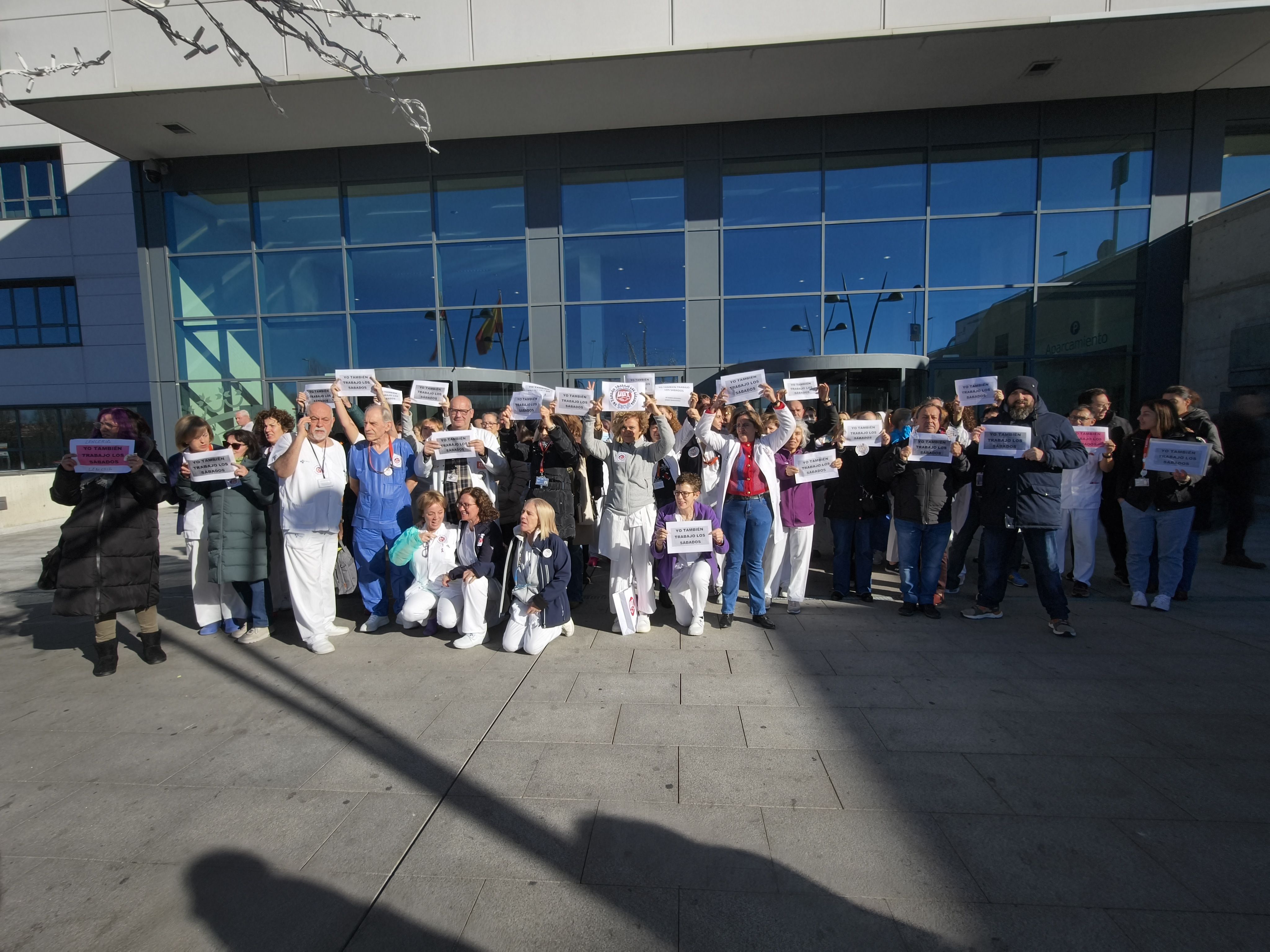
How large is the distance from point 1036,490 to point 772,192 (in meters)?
9.30

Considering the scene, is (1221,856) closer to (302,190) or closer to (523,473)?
(523,473)

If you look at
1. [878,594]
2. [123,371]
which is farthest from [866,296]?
[123,371]

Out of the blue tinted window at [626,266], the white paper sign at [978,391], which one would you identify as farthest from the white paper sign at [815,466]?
the blue tinted window at [626,266]

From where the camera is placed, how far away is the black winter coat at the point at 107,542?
405 centimetres

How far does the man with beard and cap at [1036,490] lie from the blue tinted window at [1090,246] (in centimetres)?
886

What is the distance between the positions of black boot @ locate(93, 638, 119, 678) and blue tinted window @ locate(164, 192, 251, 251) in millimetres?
11540

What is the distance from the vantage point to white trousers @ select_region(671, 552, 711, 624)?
4840 mm

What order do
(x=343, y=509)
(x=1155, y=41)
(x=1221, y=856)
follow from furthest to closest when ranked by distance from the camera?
(x=1155, y=41) < (x=343, y=509) < (x=1221, y=856)

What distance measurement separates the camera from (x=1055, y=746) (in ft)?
10.0

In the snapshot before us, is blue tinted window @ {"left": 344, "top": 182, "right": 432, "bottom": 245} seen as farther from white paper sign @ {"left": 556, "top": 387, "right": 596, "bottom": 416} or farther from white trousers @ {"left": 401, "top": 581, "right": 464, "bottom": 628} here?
white trousers @ {"left": 401, "top": 581, "right": 464, "bottom": 628}

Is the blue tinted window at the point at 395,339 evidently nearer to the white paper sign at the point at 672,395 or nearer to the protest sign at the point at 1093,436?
the white paper sign at the point at 672,395

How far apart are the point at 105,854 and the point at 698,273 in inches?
462

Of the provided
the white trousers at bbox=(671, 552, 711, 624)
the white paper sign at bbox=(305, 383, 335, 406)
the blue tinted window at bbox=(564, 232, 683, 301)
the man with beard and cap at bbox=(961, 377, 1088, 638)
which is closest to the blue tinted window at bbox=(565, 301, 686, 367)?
the blue tinted window at bbox=(564, 232, 683, 301)

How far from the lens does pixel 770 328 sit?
11984mm
